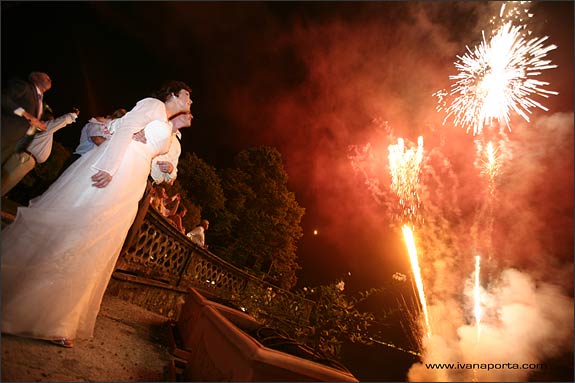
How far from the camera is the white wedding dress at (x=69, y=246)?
2354 mm

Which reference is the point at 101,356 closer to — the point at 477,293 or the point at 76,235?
the point at 76,235

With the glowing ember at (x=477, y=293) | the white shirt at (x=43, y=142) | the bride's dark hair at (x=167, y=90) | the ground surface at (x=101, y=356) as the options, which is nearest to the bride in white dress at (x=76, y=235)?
the ground surface at (x=101, y=356)

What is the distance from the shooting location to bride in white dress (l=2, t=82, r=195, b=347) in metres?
2.37

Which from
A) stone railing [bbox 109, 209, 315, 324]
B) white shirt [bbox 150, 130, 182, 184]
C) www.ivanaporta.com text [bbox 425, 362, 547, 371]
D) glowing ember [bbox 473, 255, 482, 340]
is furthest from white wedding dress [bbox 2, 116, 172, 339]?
glowing ember [bbox 473, 255, 482, 340]

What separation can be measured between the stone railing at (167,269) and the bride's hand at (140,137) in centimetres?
246

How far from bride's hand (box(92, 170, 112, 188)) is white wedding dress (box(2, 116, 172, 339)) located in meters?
0.06

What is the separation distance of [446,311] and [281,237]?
739 inches

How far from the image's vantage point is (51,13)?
34.9ft

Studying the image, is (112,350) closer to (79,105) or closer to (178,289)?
(178,289)

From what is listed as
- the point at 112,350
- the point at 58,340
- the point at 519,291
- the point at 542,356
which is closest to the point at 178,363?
the point at 112,350

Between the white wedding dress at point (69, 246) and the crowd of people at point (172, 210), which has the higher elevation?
the crowd of people at point (172, 210)

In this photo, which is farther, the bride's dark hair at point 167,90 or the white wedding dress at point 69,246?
the bride's dark hair at point 167,90

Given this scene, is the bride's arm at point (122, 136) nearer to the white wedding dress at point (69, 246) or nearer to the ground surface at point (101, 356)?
the white wedding dress at point (69, 246)

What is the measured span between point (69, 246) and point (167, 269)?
442 cm
